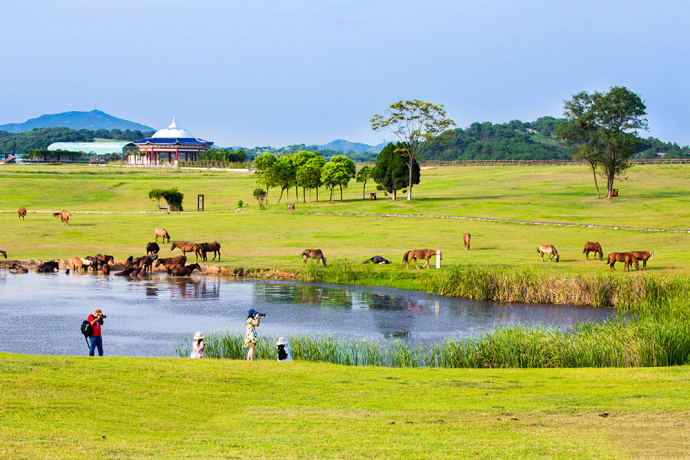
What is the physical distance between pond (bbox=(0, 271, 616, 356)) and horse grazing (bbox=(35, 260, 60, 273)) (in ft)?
6.27

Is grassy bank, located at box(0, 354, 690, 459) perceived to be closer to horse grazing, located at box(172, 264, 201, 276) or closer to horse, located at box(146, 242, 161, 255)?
horse grazing, located at box(172, 264, 201, 276)

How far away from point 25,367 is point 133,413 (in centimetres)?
396

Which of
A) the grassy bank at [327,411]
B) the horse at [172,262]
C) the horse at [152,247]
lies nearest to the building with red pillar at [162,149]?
the horse at [152,247]

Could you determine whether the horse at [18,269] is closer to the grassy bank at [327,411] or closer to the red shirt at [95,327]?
the red shirt at [95,327]

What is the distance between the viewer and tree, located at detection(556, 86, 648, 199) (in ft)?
283

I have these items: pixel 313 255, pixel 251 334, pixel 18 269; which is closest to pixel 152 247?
pixel 18 269

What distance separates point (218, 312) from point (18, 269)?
19057mm

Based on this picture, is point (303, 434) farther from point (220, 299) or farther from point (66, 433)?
point (220, 299)

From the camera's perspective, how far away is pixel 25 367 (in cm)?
1595

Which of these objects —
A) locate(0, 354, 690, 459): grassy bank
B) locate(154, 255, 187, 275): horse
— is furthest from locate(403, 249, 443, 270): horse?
locate(0, 354, 690, 459): grassy bank

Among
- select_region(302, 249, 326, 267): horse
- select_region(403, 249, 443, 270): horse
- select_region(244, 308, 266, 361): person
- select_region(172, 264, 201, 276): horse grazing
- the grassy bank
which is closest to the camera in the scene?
the grassy bank

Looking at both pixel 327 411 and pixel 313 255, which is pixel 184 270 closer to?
pixel 313 255

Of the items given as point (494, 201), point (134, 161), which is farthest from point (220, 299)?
point (134, 161)

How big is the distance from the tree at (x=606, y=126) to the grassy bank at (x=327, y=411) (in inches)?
2877
